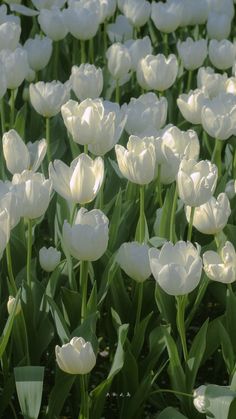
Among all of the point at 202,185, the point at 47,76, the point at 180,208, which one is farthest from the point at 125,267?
the point at 47,76

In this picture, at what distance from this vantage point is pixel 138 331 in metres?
2.14

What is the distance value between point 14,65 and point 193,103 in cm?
55

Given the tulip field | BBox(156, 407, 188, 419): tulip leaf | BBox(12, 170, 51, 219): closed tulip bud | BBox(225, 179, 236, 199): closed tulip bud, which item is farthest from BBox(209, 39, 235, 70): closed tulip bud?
BBox(156, 407, 188, 419): tulip leaf

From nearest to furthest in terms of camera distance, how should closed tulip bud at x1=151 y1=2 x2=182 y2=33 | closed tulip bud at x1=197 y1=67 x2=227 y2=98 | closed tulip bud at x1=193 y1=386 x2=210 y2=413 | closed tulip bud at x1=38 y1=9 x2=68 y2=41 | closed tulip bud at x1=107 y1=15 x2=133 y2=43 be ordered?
closed tulip bud at x1=193 y1=386 x2=210 y2=413, closed tulip bud at x1=197 y1=67 x2=227 y2=98, closed tulip bud at x1=38 y1=9 x2=68 y2=41, closed tulip bud at x1=151 y1=2 x2=182 y2=33, closed tulip bud at x1=107 y1=15 x2=133 y2=43

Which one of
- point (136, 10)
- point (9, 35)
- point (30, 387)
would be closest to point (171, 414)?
point (30, 387)

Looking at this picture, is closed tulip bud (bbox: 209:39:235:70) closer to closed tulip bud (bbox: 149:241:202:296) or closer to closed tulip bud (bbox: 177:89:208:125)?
closed tulip bud (bbox: 177:89:208:125)

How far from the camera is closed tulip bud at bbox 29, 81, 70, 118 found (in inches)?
105

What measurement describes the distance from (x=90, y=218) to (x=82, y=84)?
90 cm

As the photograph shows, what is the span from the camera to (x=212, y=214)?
2145mm

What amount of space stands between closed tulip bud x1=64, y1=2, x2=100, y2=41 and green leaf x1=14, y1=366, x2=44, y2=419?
5.37 ft

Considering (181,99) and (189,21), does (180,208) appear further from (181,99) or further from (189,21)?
(189,21)

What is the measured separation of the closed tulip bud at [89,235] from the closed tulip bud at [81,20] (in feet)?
4.71

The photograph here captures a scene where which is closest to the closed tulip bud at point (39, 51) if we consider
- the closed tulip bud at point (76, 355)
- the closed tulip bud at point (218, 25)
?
the closed tulip bud at point (218, 25)

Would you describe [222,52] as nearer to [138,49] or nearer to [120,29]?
[138,49]
